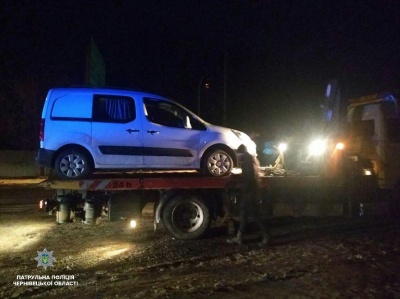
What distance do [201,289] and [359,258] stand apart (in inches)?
115

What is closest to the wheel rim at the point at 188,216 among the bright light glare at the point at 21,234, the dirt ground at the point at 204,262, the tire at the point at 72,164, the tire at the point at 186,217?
the tire at the point at 186,217

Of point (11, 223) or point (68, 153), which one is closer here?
point (68, 153)

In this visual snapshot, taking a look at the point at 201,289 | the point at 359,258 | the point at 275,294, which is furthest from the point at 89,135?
the point at 359,258

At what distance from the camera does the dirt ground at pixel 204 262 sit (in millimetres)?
5680

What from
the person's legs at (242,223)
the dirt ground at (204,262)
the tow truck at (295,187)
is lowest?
the dirt ground at (204,262)

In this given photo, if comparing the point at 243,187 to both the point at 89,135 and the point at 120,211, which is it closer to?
the point at 120,211

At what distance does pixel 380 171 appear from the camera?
9.88m

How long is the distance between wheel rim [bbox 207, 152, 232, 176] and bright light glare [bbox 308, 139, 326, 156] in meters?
2.52

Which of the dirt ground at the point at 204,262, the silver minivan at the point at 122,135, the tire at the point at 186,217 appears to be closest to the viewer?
the dirt ground at the point at 204,262

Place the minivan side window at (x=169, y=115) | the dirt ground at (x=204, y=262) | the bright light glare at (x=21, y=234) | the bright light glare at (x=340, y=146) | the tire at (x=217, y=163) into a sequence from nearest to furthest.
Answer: the dirt ground at (x=204, y=262) < the bright light glare at (x=21, y=234) < the minivan side window at (x=169, y=115) < the tire at (x=217, y=163) < the bright light glare at (x=340, y=146)

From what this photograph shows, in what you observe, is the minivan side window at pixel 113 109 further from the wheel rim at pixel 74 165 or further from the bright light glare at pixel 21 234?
the bright light glare at pixel 21 234

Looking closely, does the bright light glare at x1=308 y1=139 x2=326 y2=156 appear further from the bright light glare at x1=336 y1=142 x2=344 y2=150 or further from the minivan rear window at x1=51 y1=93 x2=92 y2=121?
the minivan rear window at x1=51 y1=93 x2=92 y2=121

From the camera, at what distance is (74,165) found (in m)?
8.30

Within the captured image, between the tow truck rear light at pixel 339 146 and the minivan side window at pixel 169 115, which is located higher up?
the minivan side window at pixel 169 115
